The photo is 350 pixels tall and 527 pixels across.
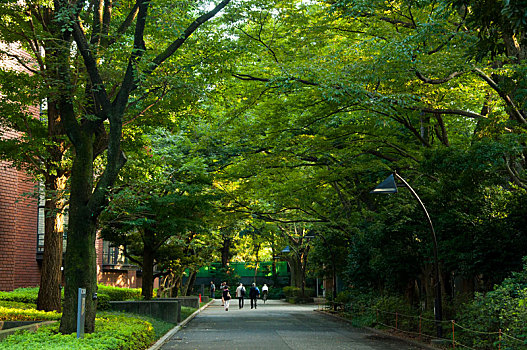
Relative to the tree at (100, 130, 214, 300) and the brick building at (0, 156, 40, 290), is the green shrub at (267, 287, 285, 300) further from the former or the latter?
the brick building at (0, 156, 40, 290)

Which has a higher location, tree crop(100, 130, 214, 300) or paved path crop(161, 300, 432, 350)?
tree crop(100, 130, 214, 300)

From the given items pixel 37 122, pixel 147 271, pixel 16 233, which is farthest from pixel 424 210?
pixel 16 233

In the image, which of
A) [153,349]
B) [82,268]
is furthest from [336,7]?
[153,349]

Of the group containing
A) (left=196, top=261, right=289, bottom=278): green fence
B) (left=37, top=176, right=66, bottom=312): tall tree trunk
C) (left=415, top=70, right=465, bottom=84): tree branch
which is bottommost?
(left=196, top=261, right=289, bottom=278): green fence

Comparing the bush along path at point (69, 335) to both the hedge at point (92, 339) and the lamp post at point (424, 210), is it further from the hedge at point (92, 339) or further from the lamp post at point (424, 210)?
the lamp post at point (424, 210)

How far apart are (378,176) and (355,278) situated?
6.58 metres

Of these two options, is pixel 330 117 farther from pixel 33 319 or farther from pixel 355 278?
pixel 33 319

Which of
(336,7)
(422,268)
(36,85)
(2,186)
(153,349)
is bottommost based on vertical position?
(153,349)

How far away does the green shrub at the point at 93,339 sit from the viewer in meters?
11.2

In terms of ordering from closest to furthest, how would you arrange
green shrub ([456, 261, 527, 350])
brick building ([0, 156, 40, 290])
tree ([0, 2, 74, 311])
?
green shrub ([456, 261, 527, 350]) → tree ([0, 2, 74, 311]) → brick building ([0, 156, 40, 290])

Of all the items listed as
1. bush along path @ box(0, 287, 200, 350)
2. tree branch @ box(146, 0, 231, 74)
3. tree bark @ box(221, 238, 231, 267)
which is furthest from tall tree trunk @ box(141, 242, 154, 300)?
tree bark @ box(221, 238, 231, 267)

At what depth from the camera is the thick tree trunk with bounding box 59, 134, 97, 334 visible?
44.7ft

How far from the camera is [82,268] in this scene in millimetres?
13812

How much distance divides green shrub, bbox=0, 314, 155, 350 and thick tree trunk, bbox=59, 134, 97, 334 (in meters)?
0.48
